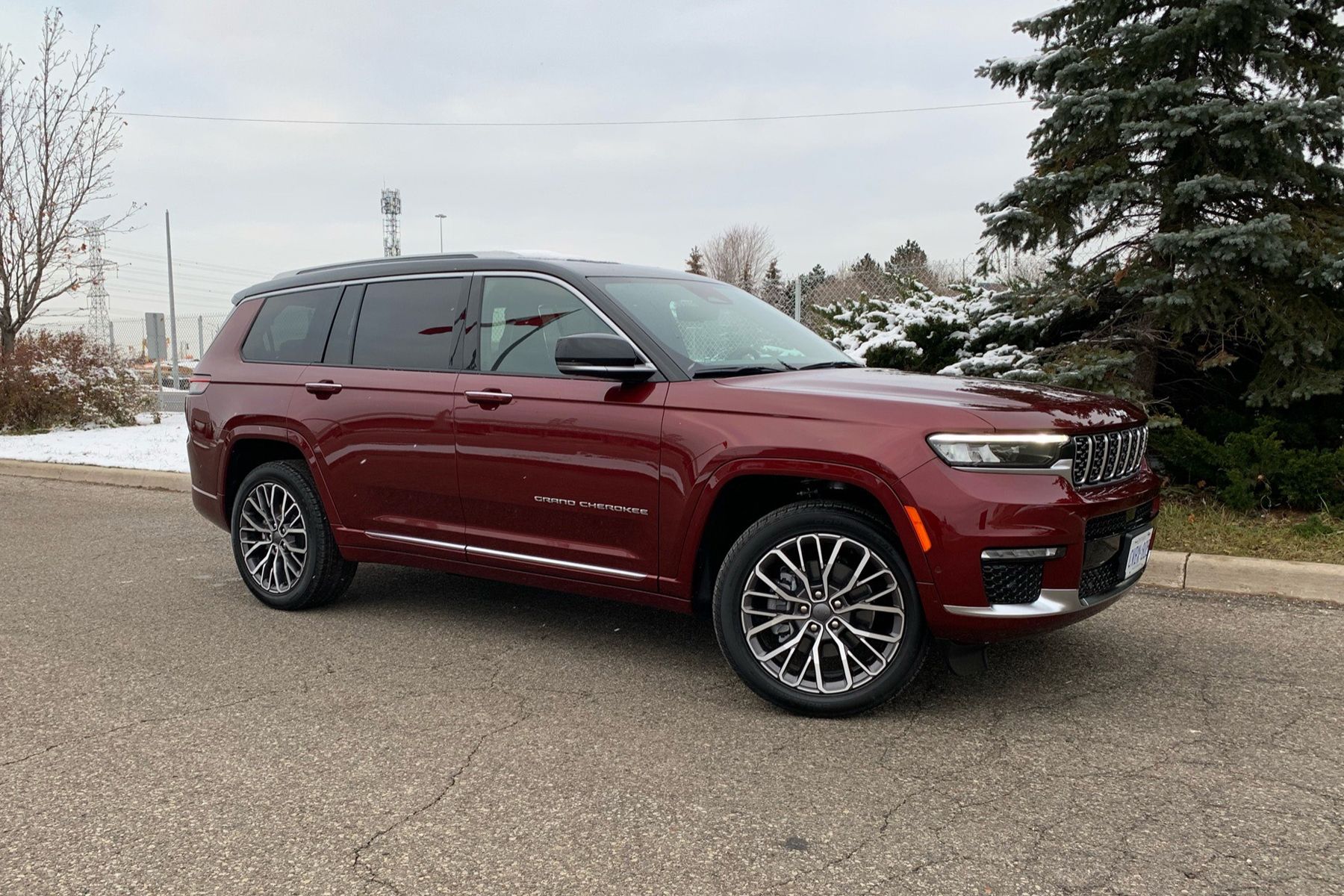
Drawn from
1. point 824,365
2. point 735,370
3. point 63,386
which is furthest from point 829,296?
point 63,386

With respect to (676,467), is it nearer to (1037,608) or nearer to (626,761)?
(626,761)

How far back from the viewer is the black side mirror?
158 inches

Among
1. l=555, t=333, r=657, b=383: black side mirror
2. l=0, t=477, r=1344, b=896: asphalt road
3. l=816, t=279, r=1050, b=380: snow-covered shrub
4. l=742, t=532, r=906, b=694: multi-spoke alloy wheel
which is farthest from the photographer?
l=816, t=279, r=1050, b=380: snow-covered shrub

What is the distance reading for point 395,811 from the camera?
3.08m

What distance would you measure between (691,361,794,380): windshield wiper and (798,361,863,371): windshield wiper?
11 centimetres

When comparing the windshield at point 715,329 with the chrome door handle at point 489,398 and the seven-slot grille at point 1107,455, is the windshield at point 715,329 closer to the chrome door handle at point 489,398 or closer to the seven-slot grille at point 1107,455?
the chrome door handle at point 489,398

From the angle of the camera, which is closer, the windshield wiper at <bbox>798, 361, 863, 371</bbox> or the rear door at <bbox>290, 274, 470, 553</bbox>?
the windshield wiper at <bbox>798, 361, 863, 371</bbox>

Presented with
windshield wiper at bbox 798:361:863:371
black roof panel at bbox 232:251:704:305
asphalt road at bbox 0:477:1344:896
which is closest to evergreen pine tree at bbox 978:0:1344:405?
asphalt road at bbox 0:477:1344:896

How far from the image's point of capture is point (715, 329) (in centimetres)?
463

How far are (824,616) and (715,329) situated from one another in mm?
1476

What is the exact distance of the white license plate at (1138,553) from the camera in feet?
12.8

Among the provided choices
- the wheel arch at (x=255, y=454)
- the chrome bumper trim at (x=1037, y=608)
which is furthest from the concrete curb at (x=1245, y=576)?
the wheel arch at (x=255, y=454)

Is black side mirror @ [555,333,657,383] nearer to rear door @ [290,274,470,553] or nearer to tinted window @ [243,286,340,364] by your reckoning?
rear door @ [290,274,470,553]

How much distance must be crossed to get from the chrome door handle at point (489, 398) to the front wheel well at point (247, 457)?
141 centimetres
